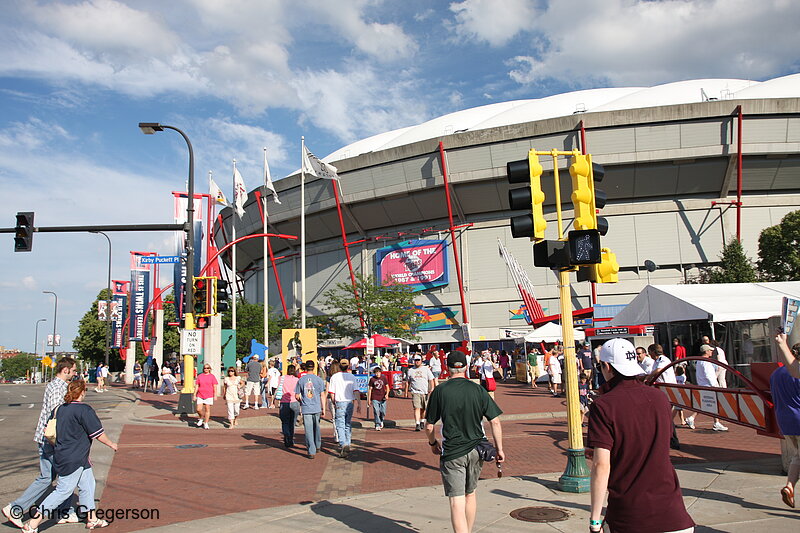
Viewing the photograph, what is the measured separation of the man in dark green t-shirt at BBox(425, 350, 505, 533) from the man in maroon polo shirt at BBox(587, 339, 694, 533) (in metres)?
1.87

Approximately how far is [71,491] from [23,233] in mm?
12575

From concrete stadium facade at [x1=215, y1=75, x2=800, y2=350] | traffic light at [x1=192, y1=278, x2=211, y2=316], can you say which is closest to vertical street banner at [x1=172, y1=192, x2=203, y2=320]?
traffic light at [x1=192, y1=278, x2=211, y2=316]

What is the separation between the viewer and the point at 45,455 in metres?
6.51

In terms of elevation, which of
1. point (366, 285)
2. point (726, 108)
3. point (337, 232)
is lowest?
point (366, 285)

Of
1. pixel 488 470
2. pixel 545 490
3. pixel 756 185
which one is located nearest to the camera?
pixel 545 490

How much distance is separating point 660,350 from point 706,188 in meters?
34.5

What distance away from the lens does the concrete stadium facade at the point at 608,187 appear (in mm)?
39031

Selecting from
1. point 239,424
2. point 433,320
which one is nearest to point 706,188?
point 433,320

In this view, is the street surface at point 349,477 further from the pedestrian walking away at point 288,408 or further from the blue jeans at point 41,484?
the blue jeans at point 41,484

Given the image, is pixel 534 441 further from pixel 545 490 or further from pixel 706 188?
pixel 706 188

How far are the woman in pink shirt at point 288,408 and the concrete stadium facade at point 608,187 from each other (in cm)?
2806

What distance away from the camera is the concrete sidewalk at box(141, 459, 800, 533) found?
20.0ft

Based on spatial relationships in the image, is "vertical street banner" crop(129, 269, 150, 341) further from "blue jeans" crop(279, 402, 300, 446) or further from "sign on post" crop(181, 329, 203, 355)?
"blue jeans" crop(279, 402, 300, 446)

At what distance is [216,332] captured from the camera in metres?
24.9
